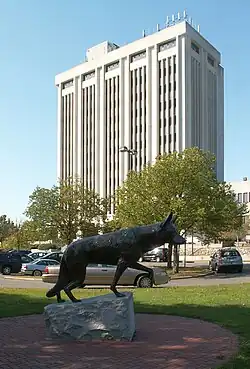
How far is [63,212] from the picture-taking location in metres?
49.4

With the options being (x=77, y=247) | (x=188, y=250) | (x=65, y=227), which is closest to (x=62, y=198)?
(x=65, y=227)

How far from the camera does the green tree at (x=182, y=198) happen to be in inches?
1351

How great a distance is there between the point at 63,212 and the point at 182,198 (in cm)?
1751

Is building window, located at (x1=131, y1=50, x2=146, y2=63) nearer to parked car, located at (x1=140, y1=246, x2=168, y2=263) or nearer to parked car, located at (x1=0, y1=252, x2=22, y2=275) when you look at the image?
parked car, located at (x1=140, y1=246, x2=168, y2=263)

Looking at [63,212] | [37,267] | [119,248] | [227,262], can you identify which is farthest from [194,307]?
[63,212]

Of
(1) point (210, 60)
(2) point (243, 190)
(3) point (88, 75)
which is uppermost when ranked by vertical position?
(1) point (210, 60)

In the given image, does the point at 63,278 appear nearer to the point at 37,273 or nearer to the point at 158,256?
the point at 37,273

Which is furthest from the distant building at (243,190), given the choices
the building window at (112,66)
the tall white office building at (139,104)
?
the building window at (112,66)

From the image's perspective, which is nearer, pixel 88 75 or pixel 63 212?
pixel 63 212

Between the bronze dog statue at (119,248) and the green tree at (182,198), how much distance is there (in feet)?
75.0

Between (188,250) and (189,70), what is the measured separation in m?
42.1

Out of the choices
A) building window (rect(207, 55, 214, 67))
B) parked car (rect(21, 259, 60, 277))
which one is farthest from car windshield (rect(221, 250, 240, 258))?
building window (rect(207, 55, 214, 67))

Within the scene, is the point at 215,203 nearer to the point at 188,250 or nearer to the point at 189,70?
the point at 188,250

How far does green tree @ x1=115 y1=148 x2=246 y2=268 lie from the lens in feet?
113
